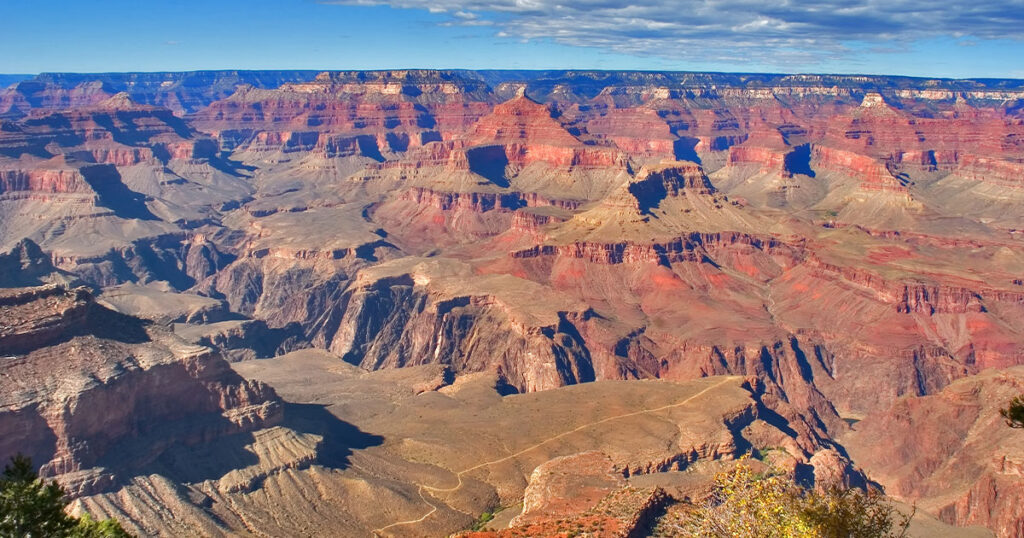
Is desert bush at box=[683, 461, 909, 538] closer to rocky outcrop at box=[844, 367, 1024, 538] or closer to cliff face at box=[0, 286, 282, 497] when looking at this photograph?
cliff face at box=[0, 286, 282, 497]

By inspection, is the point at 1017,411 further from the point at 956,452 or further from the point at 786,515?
the point at 956,452

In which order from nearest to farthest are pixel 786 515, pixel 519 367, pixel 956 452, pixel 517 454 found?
pixel 786 515 → pixel 517 454 → pixel 956 452 → pixel 519 367

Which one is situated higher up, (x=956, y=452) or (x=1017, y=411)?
(x=1017, y=411)

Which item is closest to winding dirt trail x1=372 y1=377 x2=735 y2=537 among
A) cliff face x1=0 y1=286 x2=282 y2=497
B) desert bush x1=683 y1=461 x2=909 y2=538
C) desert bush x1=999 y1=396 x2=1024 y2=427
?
cliff face x1=0 y1=286 x2=282 y2=497

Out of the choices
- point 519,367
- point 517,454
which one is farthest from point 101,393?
point 519,367

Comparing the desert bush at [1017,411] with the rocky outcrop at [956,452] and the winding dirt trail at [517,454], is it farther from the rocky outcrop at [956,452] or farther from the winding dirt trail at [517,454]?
the rocky outcrop at [956,452]

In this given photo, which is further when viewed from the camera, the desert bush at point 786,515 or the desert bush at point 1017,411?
the desert bush at point 786,515

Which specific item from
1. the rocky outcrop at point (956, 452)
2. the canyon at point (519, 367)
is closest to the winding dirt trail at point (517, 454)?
the canyon at point (519, 367)

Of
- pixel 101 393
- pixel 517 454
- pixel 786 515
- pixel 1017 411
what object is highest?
pixel 1017 411

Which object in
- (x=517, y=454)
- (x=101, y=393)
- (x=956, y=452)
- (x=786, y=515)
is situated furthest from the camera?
(x=956, y=452)

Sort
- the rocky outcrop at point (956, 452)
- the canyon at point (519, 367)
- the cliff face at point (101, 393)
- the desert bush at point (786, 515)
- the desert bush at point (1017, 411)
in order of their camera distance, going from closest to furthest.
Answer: the desert bush at point (1017, 411)
the desert bush at point (786, 515)
the cliff face at point (101, 393)
the canyon at point (519, 367)
the rocky outcrop at point (956, 452)

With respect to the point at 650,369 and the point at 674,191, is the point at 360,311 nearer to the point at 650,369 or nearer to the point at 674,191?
the point at 650,369
